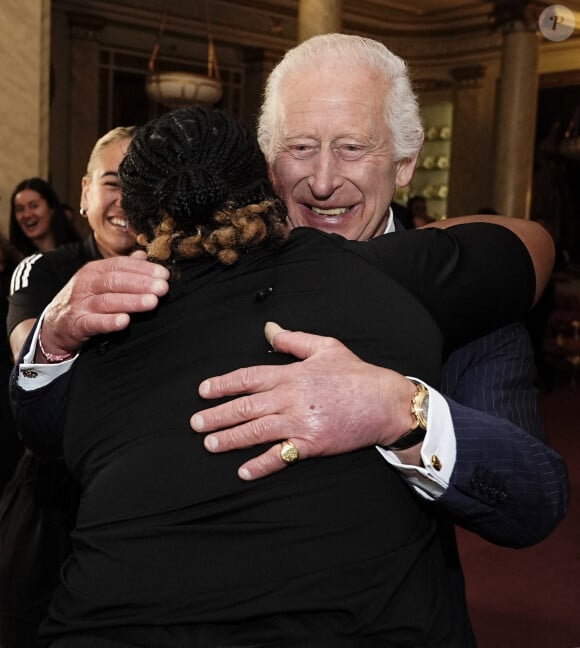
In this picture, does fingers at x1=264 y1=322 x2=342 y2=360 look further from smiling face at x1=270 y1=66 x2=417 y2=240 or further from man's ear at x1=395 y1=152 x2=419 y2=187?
man's ear at x1=395 y1=152 x2=419 y2=187

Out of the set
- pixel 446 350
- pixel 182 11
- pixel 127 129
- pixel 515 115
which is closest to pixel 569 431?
pixel 515 115

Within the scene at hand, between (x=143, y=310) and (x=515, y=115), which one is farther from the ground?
(x=515, y=115)

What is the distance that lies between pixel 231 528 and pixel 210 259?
13.5 inches

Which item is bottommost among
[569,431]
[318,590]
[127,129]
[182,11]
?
→ [569,431]

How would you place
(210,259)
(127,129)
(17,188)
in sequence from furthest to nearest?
(17,188), (127,129), (210,259)

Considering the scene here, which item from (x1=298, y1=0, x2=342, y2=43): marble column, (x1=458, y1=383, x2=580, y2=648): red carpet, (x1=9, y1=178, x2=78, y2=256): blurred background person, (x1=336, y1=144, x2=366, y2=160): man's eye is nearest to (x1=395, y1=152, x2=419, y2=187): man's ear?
(x1=336, y1=144, x2=366, y2=160): man's eye

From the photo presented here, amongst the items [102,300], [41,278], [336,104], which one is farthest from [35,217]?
[102,300]

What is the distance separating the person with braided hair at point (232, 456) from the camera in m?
1.07

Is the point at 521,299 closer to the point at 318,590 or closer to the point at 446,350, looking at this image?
the point at 446,350

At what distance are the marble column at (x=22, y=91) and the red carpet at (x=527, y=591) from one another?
3015 mm

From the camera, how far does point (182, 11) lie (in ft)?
39.5

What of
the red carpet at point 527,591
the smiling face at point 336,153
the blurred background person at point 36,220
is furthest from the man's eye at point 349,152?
the blurred background person at point 36,220

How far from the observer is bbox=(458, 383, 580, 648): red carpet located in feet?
12.4

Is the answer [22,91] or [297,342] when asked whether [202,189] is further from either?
[22,91]
